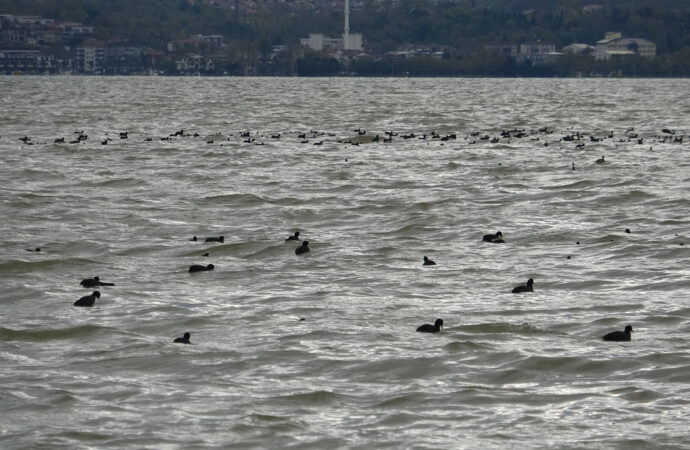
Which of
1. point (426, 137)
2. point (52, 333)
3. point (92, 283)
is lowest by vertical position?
point (426, 137)

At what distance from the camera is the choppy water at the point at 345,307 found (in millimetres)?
13312

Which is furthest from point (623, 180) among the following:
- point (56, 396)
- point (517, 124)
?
point (517, 124)

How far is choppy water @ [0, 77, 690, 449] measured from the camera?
1331cm

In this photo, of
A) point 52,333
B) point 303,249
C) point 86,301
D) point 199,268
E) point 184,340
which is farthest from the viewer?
point 303,249

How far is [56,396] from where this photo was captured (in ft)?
46.0

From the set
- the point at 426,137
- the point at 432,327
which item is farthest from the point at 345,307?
the point at 426,137

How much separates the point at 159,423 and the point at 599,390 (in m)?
4.78

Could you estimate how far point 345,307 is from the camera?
1855cm

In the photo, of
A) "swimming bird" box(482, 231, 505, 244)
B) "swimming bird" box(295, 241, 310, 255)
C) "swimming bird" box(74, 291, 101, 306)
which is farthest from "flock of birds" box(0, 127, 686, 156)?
"swimming bird" box(74, 291, 101, 306)

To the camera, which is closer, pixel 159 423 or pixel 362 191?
pixel 159 423

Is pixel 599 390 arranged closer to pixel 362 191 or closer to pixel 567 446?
pixel 567 446

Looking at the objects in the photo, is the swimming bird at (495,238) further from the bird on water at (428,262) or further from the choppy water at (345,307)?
the bird on water at (428,262)

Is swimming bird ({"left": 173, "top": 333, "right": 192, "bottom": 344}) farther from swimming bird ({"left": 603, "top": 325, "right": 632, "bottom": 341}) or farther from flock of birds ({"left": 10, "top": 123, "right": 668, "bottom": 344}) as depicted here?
flock of birds ({"left": 10, "top": 123, "right": 668, "bottom": 344})

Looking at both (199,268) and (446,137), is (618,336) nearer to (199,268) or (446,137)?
(199,268)
